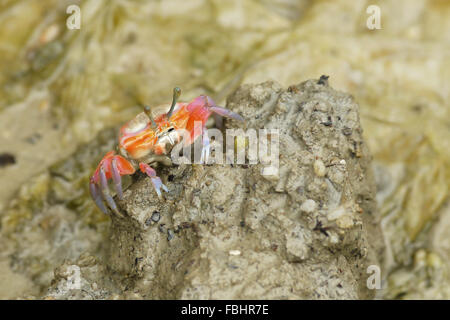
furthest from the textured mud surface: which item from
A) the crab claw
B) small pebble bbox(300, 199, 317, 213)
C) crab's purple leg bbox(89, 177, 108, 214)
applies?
crab's purple leg bbox(89, 177, 108, 214)

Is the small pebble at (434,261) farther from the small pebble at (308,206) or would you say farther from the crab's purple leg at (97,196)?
the crab's purple leg at (97,196)

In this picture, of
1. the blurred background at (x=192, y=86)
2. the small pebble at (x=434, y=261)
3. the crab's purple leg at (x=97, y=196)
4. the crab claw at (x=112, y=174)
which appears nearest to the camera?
the crab claw at (x=112, y=174)

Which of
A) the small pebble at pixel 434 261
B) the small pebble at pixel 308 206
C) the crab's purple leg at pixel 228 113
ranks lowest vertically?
the small pebble at pixel 434 261

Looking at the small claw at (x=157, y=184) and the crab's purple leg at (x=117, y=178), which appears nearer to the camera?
the small claw at (x=157, y=184)

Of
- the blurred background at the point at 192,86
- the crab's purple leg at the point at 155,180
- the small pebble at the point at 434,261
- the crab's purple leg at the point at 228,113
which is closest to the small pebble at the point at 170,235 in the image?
the crab's purple leg at the point at 155,180

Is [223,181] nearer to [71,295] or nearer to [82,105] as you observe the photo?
[71,295]

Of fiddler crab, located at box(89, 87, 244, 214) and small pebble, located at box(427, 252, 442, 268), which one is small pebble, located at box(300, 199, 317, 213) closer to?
fiddler crab, located at box(89, 87, 244, 214)

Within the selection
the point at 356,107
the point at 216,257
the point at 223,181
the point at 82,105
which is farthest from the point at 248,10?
the point at 216,257

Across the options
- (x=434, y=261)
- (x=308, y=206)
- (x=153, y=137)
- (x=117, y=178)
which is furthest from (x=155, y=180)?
(x=434, y=261)
